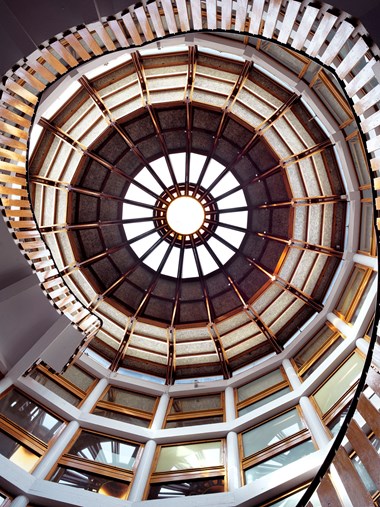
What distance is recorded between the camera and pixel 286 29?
5062 millimetres

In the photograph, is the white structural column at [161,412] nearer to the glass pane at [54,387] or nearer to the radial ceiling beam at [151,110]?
the glass pane at [54,387]

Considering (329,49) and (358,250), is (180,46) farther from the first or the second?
(358,250)

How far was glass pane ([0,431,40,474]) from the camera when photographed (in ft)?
30.0

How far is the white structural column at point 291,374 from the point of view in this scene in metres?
11.7

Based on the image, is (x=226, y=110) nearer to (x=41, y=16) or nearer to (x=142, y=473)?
(x=41, y=16)

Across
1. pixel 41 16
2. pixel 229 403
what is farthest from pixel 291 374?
pixel 41 16

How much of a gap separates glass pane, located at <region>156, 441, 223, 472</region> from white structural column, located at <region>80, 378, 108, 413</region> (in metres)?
2.60

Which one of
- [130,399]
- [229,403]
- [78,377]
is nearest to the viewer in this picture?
[229,403]

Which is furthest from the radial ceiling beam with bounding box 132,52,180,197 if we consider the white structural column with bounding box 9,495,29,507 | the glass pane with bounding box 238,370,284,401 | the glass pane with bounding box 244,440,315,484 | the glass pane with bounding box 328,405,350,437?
the white structural column with bounding box 9,495,29,507

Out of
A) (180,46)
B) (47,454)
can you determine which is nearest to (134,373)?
(47,454)

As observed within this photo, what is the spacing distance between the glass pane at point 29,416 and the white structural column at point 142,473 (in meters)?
2.54

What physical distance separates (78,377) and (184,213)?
719 cm

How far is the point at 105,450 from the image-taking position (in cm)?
1067

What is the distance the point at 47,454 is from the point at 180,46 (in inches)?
466
